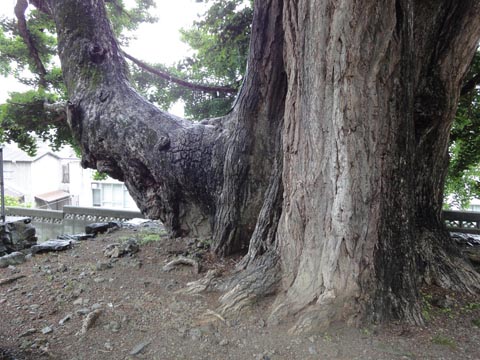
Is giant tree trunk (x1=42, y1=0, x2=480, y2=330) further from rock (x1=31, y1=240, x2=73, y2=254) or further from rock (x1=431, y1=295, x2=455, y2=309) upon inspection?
rock (x1=31, y1=240, x2=73, y2=254)

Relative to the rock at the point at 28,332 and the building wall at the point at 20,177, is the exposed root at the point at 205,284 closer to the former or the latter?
the rock at the point at 28,332

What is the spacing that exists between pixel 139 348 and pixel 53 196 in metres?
18.6

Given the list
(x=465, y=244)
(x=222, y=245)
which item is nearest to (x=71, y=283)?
(x=222, y=245)

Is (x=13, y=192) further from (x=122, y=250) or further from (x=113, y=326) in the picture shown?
(x=113, y=326)

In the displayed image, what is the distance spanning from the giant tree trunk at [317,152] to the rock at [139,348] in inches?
23.0

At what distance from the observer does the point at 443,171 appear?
2.99 meters

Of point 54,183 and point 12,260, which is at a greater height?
point 54,183

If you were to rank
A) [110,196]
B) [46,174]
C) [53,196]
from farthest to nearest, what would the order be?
[46,174], [53,196], [110,196]

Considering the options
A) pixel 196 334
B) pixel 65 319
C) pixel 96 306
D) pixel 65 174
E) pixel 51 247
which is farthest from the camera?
pixel 65 174

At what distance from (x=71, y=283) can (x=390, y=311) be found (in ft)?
8.45

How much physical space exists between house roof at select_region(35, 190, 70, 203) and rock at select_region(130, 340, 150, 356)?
57.8 ft

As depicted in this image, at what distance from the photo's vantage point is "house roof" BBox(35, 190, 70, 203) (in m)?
17.2

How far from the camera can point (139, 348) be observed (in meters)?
1.92

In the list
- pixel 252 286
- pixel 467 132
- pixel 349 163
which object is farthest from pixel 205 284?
pixel 467 132
